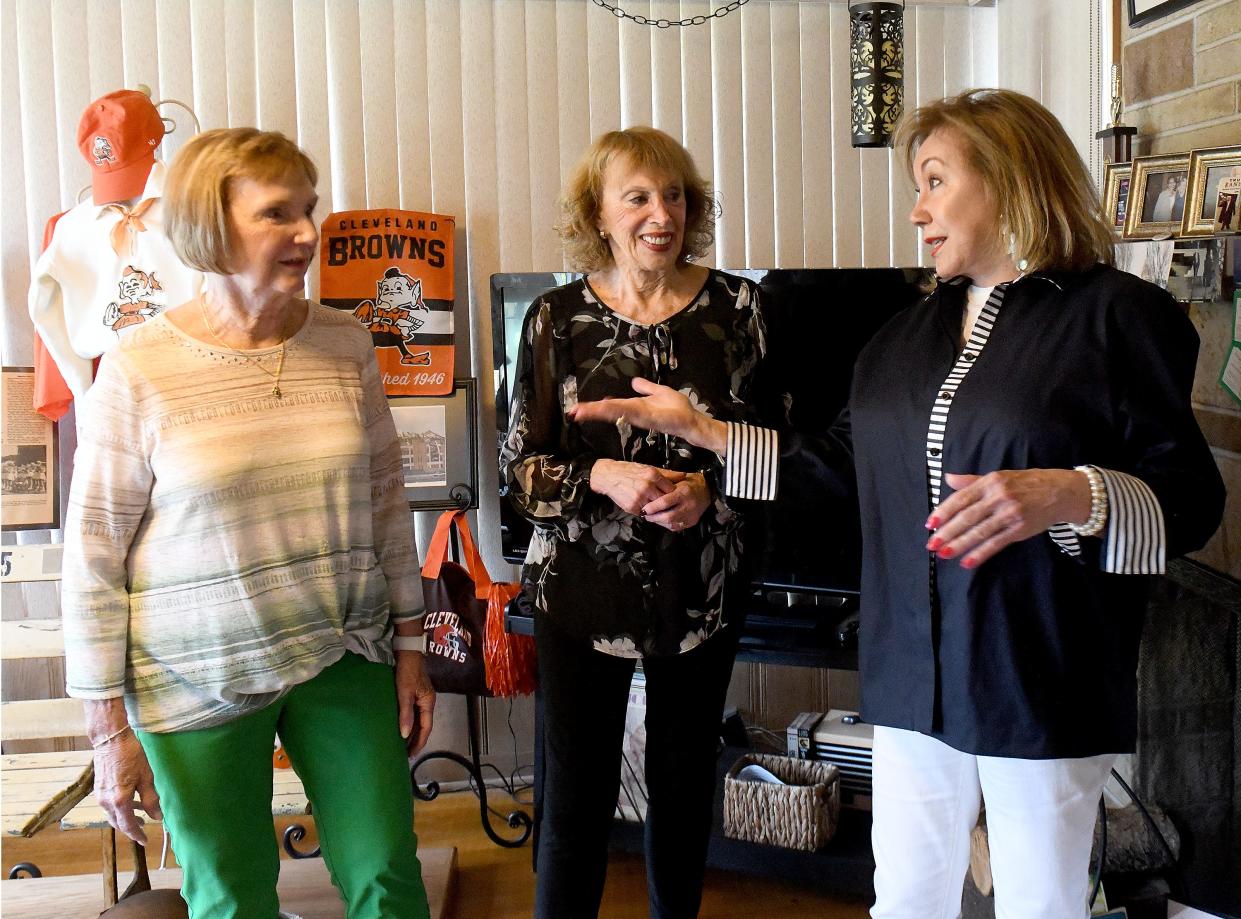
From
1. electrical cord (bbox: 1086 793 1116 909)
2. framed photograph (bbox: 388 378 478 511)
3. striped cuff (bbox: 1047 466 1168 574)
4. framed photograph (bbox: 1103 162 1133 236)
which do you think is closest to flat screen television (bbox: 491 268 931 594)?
framed photograph (bbox: 1103 162 1133 236)

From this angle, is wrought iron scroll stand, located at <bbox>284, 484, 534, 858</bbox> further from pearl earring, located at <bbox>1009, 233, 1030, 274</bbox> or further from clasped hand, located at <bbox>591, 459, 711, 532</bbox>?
pearl earring, located at <bbox>1009, 233, 1030, 274</bbox>

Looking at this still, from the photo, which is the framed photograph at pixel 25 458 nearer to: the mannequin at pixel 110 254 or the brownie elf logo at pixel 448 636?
the mannequin at pixel 110 254

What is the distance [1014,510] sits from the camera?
1.26 metres

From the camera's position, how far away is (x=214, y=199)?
150 centimetres

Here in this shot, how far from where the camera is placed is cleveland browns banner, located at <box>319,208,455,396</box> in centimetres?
284

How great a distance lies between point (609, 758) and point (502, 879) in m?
0.92

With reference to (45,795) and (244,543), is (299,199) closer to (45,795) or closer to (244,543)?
(244,543)

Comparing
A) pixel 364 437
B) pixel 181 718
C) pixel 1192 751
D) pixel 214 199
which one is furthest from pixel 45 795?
pixel 1192 751

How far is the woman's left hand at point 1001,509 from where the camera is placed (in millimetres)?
1261

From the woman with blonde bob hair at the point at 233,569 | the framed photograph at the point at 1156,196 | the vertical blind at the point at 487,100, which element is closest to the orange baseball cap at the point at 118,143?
the vertical blind at the point at 487,100

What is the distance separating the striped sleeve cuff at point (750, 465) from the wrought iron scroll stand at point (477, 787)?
139 cm

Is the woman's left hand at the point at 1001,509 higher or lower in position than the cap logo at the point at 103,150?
lower

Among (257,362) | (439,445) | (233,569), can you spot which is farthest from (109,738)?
(439,445)

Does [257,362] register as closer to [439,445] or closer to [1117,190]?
[439,445]
